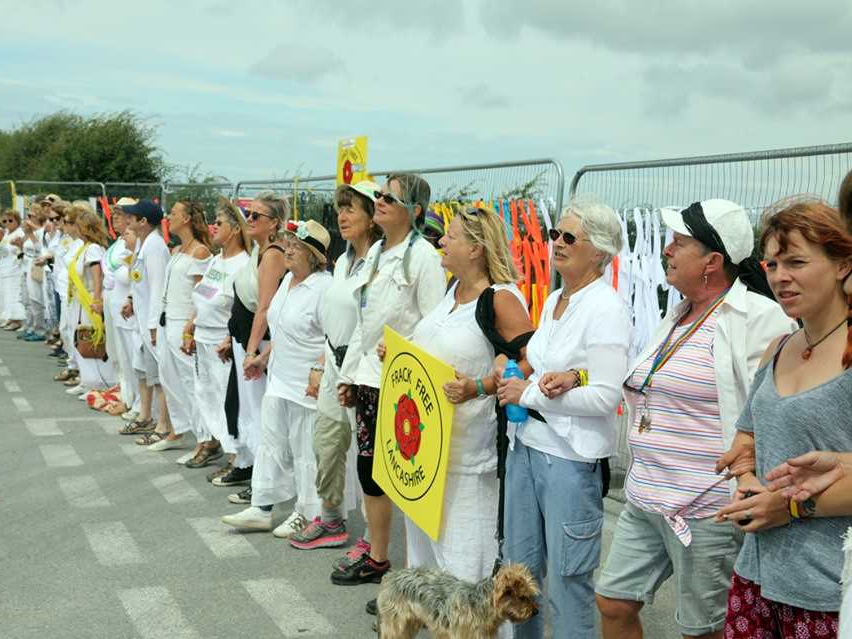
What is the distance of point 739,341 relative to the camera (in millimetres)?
3207

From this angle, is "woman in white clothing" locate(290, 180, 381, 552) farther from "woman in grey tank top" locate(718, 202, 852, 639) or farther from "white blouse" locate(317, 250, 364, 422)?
"woman in grey tank top" locate(718, 202, 852, 639)

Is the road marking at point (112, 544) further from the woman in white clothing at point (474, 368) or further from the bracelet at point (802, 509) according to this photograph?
the bracelet at point (802, 509)

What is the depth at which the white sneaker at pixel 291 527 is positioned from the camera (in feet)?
20.4

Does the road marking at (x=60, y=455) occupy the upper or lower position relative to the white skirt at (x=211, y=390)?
lower

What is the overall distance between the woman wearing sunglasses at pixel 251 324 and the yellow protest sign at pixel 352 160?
1663 millimetres

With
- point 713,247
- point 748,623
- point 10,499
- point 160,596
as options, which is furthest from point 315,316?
point 748,623

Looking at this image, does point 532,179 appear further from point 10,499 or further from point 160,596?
point 10,499


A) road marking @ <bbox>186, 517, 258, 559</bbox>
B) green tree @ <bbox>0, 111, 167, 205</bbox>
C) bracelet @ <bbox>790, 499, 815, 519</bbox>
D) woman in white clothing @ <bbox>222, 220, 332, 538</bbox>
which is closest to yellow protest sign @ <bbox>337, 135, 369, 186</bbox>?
woman in white clothing @ <bbox>222, 220, 332, 538</bbox>

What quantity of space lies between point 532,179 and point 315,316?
1836 mm

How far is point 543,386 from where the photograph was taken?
3.58 meters

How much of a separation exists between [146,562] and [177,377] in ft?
9.80

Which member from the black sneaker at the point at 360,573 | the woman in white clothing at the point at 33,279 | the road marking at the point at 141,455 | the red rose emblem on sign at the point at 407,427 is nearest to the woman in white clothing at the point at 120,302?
the road marking at the point at 141,455

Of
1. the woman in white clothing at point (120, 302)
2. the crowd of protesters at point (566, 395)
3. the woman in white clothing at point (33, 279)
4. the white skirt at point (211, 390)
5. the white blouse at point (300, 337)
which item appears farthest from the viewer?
the woman in white clothing at point (33, 279)

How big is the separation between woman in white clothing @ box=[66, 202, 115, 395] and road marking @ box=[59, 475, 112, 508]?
3.38m
